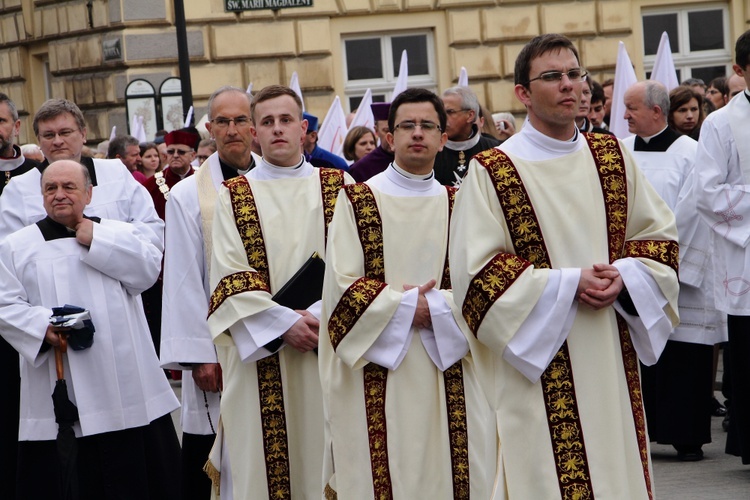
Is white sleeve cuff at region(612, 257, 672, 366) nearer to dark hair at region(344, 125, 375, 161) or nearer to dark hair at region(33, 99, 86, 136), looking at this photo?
dark hair at region(33, 99, 86, 136)

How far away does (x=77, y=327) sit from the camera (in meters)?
6.31

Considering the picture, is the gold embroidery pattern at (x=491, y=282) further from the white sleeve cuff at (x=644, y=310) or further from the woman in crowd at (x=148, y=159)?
the woman in crowd at (x=148, y=159)

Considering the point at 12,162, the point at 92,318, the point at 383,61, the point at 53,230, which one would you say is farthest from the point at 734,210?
the point at 383,61

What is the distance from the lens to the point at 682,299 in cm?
820

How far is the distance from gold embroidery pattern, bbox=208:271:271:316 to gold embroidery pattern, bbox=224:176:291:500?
0.11 meters

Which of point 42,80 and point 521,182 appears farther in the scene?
point 42,80

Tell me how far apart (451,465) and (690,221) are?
3.01 metres

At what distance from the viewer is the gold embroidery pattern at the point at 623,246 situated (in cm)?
498

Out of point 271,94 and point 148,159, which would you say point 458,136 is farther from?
point 148,159

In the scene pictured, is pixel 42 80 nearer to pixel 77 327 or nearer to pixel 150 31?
pixel 150 31

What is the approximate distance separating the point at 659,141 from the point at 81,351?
358 cm

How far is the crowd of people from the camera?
4918 mm

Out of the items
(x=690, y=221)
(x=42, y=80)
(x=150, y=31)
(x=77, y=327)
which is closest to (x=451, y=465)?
(x=77, y=327)

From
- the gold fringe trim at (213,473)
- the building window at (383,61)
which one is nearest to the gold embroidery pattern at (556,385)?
the gold fringe trim at (213,473)
